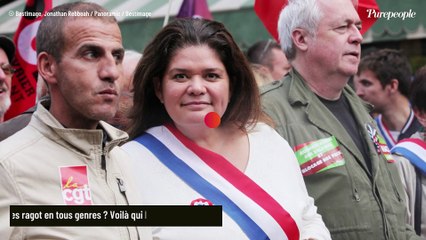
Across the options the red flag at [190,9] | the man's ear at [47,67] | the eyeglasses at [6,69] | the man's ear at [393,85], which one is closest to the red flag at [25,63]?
the eyeglasses at [6,69]

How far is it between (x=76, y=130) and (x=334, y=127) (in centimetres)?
173

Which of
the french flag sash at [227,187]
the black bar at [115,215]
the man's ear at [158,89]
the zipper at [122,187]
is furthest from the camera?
the man's ear at [158,89]

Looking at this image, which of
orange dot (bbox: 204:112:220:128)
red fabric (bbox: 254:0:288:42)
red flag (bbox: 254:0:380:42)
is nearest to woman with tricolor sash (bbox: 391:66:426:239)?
red flag (bbox: 254:0:380:42)

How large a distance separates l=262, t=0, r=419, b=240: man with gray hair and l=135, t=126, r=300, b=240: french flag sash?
64 centimetres

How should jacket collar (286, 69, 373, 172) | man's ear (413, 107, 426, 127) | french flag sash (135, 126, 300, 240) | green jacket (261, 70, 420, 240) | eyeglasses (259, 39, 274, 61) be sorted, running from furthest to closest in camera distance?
eyeglasses (259, 39, 274, 61) < man's ear (413, 107, 426, 127) < jacket collar (286, 69, 373, 172) < green jacket (261, 70, 420, 240) < french flag sash (135, 126, 300, 240)

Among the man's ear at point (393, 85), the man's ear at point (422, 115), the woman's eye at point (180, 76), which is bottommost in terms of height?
the woman's eye at point (180, 76)

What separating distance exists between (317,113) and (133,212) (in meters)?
1.53

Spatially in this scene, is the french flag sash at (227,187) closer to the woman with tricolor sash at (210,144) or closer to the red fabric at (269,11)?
the woman with tricolor sash at (210,144)

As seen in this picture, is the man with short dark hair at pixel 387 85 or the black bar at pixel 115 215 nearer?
the black bar at pixel 115 215

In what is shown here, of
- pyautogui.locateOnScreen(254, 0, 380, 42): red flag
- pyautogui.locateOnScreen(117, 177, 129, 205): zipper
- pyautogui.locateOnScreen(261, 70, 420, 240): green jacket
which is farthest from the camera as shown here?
pyautogui.locateOnScreen(254, 0, 380, 42): red flag

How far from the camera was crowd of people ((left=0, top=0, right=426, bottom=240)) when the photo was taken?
257cm

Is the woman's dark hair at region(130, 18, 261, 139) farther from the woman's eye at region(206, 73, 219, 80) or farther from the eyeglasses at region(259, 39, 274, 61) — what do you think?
the eyeglasses at region(259, 39, 274, 61)

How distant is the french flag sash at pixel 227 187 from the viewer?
3.08 metres

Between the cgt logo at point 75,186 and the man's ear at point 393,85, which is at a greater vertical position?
the man's ear at point 393,85
